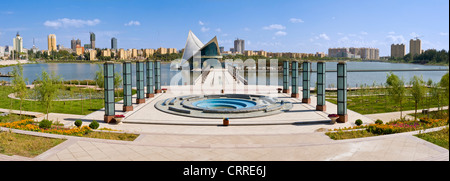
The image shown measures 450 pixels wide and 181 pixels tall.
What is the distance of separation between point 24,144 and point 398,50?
408ft

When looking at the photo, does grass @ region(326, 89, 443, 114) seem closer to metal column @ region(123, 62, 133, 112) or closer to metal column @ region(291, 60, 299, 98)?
metal column @ region(291, 60, 299, 98)

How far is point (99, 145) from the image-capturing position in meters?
7.59

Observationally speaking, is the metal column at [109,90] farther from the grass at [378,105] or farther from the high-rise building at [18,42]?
the high-rise building at [18,42]

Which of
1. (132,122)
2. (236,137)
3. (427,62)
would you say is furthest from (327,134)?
(427,62)

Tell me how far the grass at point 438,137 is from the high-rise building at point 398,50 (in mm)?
114084

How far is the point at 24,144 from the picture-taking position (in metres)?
7.61

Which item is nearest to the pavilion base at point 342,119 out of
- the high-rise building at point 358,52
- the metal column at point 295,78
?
the metal column at point 295,78

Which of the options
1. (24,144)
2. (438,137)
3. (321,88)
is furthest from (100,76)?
(438,137)

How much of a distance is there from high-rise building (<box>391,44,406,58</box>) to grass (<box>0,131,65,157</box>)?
395 ft

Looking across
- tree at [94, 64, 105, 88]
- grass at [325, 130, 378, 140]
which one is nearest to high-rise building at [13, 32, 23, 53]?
tree at [94, 64, 105, 88]

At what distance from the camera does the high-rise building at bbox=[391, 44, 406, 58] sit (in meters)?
108
